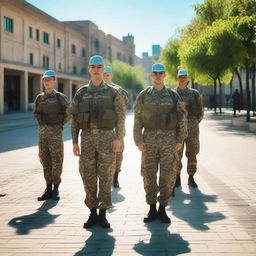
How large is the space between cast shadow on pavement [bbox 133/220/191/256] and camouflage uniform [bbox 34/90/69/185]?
6.95 feet

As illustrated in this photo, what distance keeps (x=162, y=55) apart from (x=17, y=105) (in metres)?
16.7

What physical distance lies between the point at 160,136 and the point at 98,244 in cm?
151

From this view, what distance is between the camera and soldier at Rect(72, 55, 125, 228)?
14.8 feet

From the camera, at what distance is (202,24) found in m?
30.9

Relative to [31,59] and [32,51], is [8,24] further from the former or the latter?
[31,59]

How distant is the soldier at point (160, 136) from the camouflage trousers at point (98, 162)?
1.44ft

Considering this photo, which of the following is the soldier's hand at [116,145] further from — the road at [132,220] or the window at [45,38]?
the window at [45,38]

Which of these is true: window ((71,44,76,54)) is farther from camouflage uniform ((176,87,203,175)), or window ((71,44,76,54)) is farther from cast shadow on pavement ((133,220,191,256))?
cast shadow on pavement ((133,220,191,256))

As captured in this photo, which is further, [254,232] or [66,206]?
[66,206]

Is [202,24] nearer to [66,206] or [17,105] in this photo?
[17,105]

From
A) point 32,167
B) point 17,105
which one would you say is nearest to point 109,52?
point 17,105

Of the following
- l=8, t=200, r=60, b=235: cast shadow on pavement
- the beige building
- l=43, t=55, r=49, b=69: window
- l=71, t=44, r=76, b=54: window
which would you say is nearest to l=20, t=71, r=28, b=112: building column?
the beige building

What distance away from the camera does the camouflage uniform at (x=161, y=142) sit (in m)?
4.73

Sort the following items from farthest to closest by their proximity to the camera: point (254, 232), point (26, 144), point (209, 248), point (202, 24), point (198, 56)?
point (202, 24) → point (198, 56) → point (26, 144) → point (254, 232) → point (209, 248)
